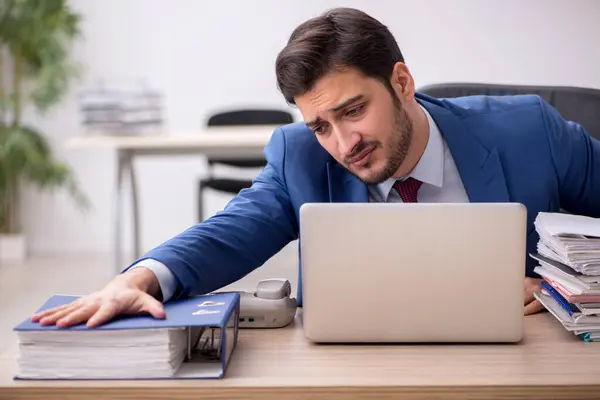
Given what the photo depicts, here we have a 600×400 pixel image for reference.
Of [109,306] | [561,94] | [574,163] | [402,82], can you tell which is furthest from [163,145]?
[109,306]

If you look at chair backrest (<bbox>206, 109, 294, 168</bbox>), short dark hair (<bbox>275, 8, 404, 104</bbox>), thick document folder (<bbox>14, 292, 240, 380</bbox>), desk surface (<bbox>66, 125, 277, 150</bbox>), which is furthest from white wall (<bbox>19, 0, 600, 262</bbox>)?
thick document folder (<bbox>14, 292, 240, 380</bbox>)

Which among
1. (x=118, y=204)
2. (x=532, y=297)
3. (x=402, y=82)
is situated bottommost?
(x=118, y=204)

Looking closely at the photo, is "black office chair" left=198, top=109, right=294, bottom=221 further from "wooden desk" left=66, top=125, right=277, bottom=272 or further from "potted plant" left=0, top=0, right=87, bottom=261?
"potted plant" left=0, top=0, right=87, bottom=261

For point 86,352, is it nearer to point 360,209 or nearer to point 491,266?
point 360,209

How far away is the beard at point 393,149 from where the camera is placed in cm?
144

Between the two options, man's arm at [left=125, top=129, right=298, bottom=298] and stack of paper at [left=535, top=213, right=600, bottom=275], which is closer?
stack of paper at [left=535, top=213, right=600, bottom=275]

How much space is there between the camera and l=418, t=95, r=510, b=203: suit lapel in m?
1.48

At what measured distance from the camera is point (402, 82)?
1.53 meters

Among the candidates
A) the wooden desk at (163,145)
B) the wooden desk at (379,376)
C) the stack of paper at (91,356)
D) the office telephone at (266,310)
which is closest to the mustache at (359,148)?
the office telephone at (266,310)

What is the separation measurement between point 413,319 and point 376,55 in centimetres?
58

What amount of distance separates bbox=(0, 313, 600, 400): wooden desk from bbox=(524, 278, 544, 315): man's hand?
0.16 metres

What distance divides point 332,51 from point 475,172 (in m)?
0.35

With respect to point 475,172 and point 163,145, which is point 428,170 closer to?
point 475,172

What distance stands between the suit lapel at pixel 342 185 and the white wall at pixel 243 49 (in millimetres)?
3276
